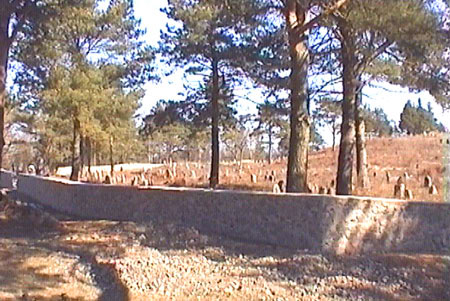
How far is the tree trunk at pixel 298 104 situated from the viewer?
42.0ft

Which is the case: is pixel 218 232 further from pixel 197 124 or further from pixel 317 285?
pixel 197 124

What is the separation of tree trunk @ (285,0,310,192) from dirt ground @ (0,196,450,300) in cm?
210

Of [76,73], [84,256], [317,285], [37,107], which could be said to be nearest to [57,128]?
[37,107]

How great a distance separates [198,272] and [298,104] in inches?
186

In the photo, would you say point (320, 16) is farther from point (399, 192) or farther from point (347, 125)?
point (399, 192)

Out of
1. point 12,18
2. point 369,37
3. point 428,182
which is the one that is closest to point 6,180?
point 12,18

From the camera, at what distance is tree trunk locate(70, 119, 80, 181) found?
2878cm

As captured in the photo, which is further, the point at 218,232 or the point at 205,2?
A: the point at 205,2

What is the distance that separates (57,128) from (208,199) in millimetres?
21154

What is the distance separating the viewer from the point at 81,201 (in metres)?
17.7

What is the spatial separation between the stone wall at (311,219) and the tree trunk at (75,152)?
15.5 meters

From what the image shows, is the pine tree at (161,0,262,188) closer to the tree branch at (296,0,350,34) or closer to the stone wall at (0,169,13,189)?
the tree branch at (296,0,350,34)

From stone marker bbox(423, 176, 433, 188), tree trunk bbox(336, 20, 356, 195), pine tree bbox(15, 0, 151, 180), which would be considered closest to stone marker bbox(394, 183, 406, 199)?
tree trunk bbox(336, 20, 356, 195)

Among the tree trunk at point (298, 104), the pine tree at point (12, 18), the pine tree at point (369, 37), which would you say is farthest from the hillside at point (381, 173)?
the pine tree at point (12, 18)
